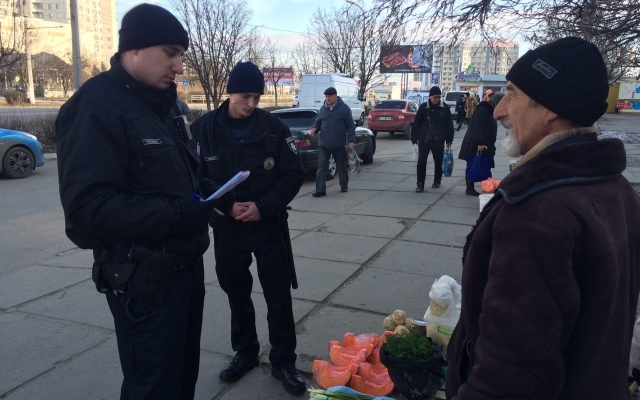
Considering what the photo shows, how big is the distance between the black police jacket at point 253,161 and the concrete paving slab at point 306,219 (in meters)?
4.06

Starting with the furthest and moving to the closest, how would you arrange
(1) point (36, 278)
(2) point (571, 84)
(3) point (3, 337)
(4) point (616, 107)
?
(4) point (616, 107) → (1) point (36, 278) → (3) point (3, 337) → (2) point (571, 84)

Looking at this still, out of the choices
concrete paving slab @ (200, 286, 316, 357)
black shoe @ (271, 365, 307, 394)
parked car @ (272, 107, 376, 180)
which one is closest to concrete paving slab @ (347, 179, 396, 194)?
parked car @ (272, 107, 376, 180)

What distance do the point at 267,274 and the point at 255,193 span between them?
51 centimetres

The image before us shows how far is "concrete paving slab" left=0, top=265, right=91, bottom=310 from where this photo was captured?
191 inches

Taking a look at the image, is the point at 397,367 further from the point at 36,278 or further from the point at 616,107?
the point at 616,107

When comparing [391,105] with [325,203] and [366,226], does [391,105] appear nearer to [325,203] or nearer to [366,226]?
[325,203]

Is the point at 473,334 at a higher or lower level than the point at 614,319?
lower

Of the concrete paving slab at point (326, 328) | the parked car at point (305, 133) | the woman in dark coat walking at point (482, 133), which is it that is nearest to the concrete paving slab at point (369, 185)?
the parked car at point (305, 133)

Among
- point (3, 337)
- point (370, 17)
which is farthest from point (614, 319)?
point (370, 17)

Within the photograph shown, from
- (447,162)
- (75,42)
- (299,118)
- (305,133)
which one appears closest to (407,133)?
(299,118)

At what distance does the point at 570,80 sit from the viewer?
143cm

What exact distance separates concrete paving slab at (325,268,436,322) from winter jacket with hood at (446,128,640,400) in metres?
2.77

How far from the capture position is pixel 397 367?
2.88 meters

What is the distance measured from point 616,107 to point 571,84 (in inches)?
2218
